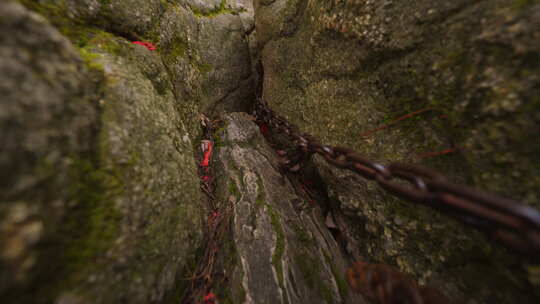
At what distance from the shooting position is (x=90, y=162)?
995 millimetres

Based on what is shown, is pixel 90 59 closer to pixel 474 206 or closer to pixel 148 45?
pixel 148 45

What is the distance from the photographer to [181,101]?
2133 millimetres

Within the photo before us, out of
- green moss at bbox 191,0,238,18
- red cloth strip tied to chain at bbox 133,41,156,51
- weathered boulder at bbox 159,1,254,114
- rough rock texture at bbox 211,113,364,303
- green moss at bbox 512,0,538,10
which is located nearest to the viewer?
green moss at bbox 512,0,538,10

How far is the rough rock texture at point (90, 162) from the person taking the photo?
745 millimetres

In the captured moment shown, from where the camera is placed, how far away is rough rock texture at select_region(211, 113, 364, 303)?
4.90 feet

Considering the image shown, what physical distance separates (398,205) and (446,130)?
A: 2.02ft

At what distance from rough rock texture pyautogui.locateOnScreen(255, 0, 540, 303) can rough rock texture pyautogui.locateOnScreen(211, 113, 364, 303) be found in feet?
1.20

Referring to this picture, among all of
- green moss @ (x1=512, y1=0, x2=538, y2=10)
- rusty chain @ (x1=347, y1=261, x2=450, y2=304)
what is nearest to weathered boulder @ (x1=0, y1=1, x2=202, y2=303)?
rusty chain @ (x1=347, y1=261, x2=450, y2=304)

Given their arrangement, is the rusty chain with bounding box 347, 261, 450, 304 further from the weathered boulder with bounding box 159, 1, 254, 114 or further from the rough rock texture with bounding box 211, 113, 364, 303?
Answer: the weathered boulder with bounding box 159, 1, 254, 114

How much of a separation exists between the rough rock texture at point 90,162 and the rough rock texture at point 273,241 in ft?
1.31

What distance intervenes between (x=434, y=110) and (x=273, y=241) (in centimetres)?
155

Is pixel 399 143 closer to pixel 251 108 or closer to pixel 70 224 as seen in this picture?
pixel 70 224

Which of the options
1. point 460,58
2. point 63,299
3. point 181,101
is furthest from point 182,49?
point 460,58

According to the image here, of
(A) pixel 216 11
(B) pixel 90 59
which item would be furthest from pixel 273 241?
(A) pixel 216 11
